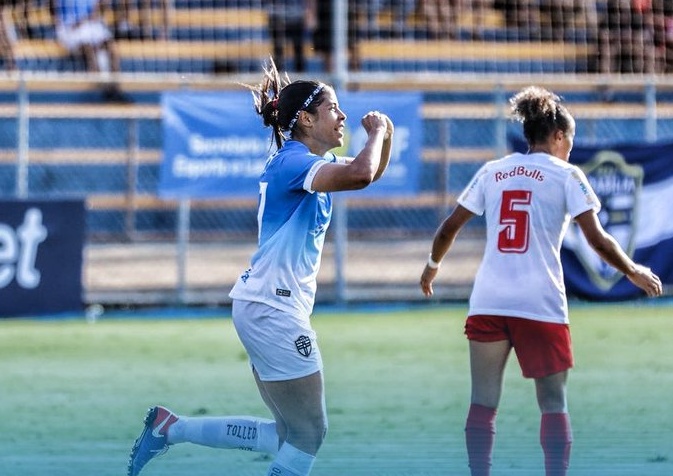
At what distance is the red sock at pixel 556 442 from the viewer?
640cm

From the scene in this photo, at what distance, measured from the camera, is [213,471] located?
24.2ft

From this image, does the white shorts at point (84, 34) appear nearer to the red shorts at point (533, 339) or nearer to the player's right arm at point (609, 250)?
the red shorts at point (533, 339)

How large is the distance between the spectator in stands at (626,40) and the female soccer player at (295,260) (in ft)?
47.2

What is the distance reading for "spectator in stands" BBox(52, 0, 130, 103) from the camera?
20031 mm

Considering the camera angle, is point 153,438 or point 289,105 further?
point 153,438

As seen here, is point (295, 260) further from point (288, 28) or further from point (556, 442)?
point (288, 28)

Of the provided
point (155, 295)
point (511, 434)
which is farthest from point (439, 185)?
point (511, 434)

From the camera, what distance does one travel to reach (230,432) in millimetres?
6461

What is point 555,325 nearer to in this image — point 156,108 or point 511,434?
point 511,434

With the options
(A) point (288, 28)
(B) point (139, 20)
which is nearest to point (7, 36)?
(B) point (139, 20)

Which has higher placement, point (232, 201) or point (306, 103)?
point (306, 103)

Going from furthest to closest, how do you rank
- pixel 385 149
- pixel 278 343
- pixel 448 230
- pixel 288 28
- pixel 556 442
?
1. pixel 288 28
2. pixel 448 230
3. pixel 385 149
4. pixel 556 442
5. pixel 278 343

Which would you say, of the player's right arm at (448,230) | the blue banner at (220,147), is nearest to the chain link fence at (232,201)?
the blue banner at (220,147)

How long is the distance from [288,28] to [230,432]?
46.3 feet
